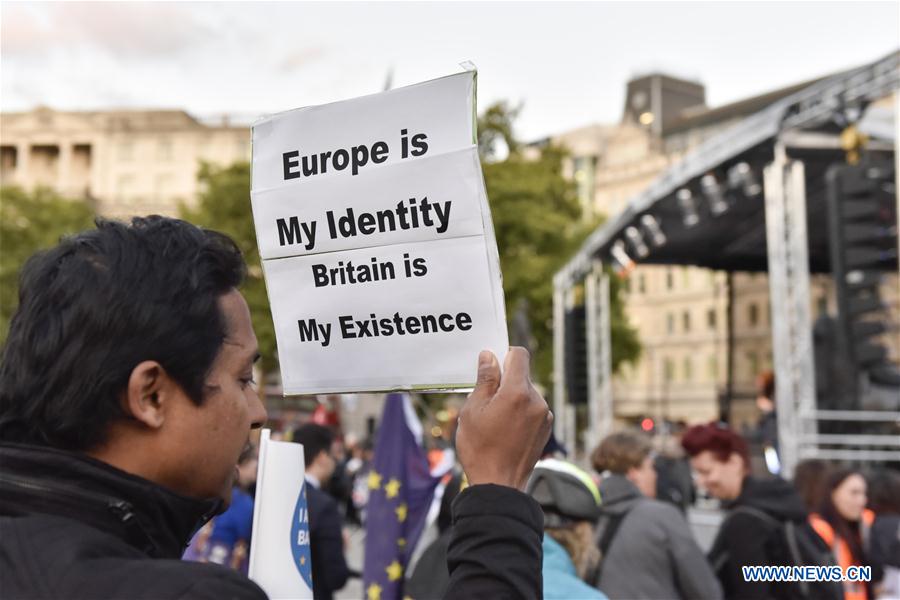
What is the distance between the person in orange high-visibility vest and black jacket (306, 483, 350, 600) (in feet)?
7.63

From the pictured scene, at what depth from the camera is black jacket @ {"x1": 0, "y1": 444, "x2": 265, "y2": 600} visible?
3.41 feet

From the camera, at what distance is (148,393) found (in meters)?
1.21

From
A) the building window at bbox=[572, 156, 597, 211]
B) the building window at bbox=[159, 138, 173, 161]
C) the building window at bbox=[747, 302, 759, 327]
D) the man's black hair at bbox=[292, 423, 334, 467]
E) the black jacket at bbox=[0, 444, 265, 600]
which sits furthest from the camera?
the building window at bbox=[572, 156, 597, 211]

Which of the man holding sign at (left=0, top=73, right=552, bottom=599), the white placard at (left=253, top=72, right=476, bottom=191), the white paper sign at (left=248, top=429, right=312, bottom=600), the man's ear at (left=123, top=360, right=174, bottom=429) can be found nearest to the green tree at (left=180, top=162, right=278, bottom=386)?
the white paper sign at (left=248, top=429, right=312, bottom=600)

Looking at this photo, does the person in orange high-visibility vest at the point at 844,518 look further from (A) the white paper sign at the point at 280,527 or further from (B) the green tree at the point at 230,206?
(B) the green tree at the point at 230,206

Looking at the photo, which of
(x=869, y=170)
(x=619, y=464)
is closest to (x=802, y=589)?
(x=619, y=464)

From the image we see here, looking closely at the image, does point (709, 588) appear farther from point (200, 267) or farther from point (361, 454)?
point (361, 454)

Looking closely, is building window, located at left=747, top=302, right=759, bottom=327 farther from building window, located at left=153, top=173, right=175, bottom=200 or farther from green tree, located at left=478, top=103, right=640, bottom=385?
building window, located at left=153, top=173, right=175, bottom=200

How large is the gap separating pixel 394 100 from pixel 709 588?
9.13 ft

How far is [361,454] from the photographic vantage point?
21.2 m

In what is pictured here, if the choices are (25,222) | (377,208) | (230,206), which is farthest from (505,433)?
(25,222)

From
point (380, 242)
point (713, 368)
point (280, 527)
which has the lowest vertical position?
point (713, 368)

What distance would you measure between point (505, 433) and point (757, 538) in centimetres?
307

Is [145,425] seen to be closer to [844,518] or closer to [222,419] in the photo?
[222,419]
